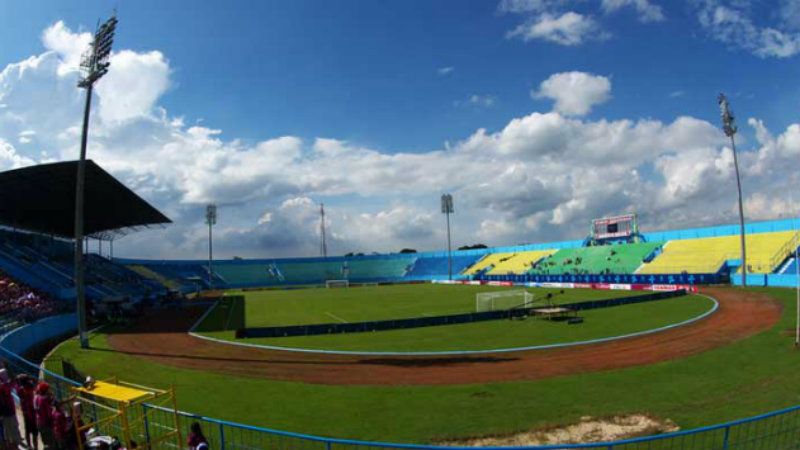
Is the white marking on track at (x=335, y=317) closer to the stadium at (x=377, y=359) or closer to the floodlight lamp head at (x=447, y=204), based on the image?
the stadium at (x=377, y=359)

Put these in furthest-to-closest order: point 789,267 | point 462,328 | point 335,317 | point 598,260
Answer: point 598,260, point 789,267, point 335,317, point 462,328

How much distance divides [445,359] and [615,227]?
72.5 metres

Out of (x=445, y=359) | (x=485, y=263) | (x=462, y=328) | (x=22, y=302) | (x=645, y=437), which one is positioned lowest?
(x=462, y=328)

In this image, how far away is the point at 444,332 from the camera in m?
30.5

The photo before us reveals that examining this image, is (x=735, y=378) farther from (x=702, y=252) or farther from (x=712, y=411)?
(x=702, y=252)

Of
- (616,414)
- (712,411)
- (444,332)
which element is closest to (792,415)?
(712,411)

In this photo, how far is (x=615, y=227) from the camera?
8481 cm

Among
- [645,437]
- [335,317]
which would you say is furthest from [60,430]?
[335,317]

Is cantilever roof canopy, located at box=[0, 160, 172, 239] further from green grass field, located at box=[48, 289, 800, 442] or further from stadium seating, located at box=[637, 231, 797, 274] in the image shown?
stadium seating, located at box=[637, 231, 797, 274]

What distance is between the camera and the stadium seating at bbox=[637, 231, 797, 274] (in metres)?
53.9

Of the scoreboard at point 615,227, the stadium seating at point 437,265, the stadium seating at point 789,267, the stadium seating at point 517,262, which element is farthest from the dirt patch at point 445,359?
the stadium seating at point 437,265

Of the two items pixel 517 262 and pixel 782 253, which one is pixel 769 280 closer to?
pixel 782 253

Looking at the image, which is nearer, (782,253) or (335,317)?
(335,317)

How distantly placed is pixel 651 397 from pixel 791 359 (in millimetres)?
8573
